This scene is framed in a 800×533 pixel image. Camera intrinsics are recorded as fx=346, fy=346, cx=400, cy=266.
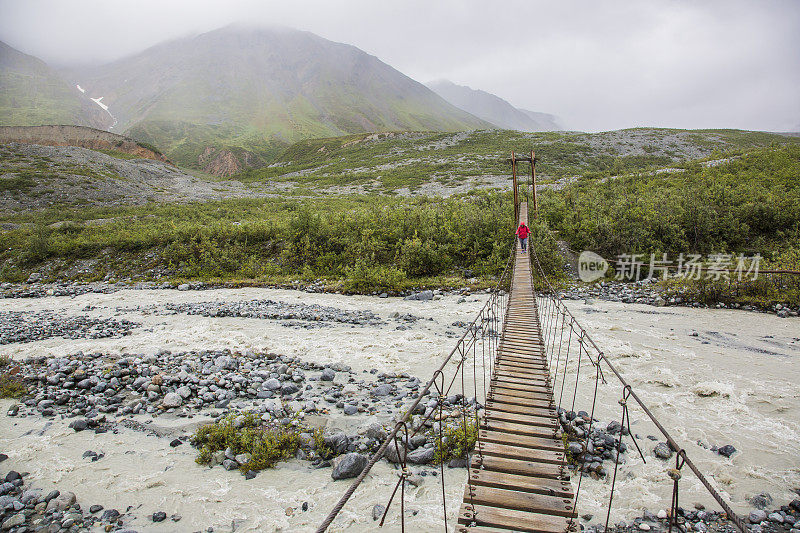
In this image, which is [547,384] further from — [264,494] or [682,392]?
[264,494]

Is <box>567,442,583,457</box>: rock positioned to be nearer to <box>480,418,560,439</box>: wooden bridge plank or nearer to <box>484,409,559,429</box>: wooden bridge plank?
<box>484,409,559,429</box>: wooden bridge plank

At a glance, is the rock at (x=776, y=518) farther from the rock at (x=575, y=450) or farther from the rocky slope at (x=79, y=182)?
the rocky slope at (x=79, y=182)

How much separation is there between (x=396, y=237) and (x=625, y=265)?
11.3 metres

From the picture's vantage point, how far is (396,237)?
19.3 metres

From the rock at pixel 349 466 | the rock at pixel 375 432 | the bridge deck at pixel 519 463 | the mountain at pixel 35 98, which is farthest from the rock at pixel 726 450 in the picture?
the mountain at pixel 35 98

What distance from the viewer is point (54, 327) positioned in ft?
37.0

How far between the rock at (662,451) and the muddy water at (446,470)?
0.45 ft

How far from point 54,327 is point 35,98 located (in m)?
191

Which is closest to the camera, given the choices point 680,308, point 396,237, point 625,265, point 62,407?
point 62,407

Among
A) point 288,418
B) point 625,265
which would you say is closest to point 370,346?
point 288,418

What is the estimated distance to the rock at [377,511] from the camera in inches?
174

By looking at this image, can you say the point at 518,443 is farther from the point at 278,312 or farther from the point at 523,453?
the point at 278,312

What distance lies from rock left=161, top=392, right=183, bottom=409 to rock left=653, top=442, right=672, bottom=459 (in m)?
8.44

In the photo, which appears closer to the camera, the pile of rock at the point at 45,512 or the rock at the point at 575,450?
the pile of rock at the point at 45,512
